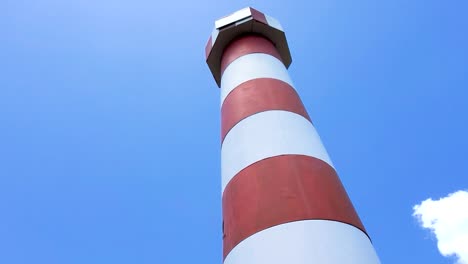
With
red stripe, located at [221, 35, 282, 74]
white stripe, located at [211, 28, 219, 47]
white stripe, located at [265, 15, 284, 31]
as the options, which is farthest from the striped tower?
white stripe, located at [265, 15, 284, 31]

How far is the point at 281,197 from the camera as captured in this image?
182 centimetres

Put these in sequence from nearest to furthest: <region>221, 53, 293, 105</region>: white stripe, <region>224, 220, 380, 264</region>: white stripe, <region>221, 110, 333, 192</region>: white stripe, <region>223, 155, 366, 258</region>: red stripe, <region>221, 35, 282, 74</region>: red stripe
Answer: <region>224, 220, 380, 264</region>: white stripe
<region>223, 155, 366, 258</region>: red stripe
<region>221, 110, 333, 192</region>: white stripe
<region>221, 53, 293, 105</region>: white stripe
<region>221, 35, 282, 74</region>: red stripe

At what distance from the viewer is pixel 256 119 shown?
2.47 metres

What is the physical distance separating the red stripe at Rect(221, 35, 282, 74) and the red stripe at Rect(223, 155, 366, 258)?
1747 mm

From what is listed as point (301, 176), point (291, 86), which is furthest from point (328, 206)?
point (291, 86)

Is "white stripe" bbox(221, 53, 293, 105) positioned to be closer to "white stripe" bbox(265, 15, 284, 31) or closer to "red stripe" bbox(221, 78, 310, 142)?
"red stripe" bbox(221, 78, 310, 142)

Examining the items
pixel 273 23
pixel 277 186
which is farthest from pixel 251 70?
pixel 277 186

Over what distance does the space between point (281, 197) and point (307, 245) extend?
33 cm

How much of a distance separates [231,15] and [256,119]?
206 cm

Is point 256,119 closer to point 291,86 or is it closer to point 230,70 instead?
point 291,86

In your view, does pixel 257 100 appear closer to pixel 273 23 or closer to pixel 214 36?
pixel 214 36

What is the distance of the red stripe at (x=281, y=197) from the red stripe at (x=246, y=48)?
5.73 feet

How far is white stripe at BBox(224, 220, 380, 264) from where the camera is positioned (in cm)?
151

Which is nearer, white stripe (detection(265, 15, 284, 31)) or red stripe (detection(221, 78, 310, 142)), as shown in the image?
red stripe (detection(221, 78, 310, 142))
